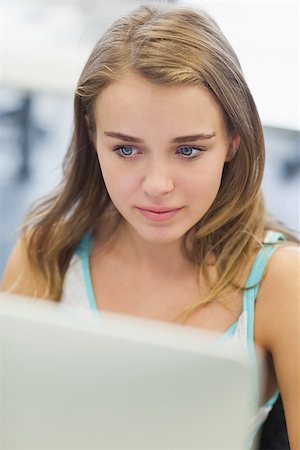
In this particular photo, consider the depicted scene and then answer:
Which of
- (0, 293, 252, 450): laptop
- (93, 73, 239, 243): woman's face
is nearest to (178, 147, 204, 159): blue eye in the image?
(93, 73, 239, 243): woman's face

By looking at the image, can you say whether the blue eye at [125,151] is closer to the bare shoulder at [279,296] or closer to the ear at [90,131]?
the ear at [90,131]

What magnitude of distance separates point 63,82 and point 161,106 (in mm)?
1310

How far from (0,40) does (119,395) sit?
1.86 metres

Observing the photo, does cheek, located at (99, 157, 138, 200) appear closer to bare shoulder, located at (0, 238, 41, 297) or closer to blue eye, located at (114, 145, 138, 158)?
blue eye, located at (114, 145, 138, 158)

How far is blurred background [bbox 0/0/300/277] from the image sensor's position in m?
1.57

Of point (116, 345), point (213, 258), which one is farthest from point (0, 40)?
point (116, 345)

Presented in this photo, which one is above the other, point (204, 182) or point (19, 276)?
point (204, 182)

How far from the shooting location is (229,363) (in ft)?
1.51

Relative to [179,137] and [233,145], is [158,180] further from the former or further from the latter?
[233,145]

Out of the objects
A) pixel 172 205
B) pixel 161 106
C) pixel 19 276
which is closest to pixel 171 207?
pixel 172 205

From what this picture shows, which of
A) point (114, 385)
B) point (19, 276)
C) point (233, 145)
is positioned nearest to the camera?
point (114, 385)

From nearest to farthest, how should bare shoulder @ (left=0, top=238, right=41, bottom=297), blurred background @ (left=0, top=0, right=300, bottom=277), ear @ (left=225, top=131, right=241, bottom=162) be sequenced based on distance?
ear @ (left=225, top=131, right=241, bottom=162) → bare shoulder @ (left=0, top=238, right=41, bottom=297) → blurred background @ (left=0, top=0, right=300, bottom=277)

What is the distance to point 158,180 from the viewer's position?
901 millimetres

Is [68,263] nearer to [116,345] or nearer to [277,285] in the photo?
[277,285]
